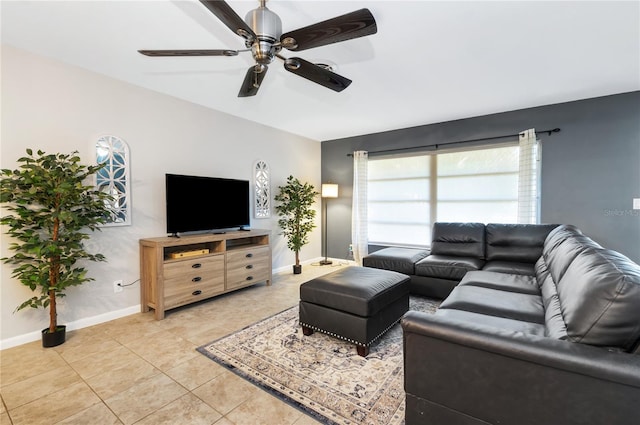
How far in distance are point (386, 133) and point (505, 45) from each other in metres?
2.70

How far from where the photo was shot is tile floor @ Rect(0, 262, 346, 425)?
5.05 ft

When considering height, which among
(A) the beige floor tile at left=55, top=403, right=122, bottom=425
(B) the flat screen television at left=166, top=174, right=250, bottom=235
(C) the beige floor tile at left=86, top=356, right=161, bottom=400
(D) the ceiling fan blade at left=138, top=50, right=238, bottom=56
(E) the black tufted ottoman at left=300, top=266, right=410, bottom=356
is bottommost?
(A) the beige floor tile at left=55, top=403, right=122, bottom=425

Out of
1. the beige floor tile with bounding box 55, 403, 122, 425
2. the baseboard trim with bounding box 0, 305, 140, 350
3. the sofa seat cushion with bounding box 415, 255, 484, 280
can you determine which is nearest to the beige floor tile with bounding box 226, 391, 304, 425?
the beige floor tile with bounding box 55, 403, 122, 425

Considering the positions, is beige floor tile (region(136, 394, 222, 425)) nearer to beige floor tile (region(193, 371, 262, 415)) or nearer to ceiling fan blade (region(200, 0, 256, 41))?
beige floor tile (region(193, 371, 262, 415))

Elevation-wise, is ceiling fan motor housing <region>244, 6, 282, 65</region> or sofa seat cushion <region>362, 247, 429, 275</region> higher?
ceiling fan motor housing <region>244, 6, 282, 65</region>

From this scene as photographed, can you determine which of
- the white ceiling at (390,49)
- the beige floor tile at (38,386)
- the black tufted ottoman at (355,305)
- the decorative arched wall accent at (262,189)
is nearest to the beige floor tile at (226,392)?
the black tufted ottoman at (355,305)

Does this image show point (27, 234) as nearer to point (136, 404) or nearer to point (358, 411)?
point (136, 404)

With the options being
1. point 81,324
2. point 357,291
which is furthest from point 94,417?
point 357,291

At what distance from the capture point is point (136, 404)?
1630 mm

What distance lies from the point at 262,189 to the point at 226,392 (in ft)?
10.1

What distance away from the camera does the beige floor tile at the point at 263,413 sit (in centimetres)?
150

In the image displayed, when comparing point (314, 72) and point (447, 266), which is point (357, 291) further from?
point (314, 72)

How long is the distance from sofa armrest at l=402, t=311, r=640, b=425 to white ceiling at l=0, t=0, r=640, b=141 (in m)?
1.96

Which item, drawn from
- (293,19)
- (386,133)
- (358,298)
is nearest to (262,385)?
(358,298)
